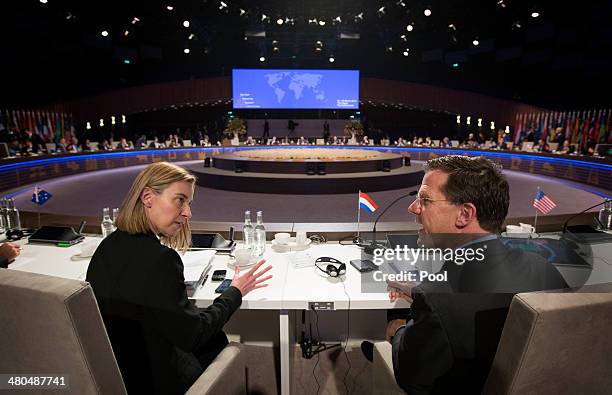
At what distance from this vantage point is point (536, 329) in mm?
819

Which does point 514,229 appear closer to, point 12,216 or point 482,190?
point 482,190

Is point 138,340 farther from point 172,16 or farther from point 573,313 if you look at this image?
point 172,16

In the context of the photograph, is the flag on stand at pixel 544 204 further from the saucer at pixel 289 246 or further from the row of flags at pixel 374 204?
the saucer at pixel 289 246

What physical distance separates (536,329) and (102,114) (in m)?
15.8

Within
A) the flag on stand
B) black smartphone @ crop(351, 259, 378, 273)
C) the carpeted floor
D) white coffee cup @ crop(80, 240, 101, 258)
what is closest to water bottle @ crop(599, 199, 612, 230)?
the flag on stand

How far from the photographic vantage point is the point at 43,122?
461 inches

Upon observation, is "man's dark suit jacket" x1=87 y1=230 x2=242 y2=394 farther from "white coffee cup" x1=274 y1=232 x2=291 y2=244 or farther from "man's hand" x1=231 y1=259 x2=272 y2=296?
"white coffee cup" x1=274 y1=232 x2=291 y2=244

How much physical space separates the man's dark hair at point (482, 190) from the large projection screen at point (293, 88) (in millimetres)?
14552

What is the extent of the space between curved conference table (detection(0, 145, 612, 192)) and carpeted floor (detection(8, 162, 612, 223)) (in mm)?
307

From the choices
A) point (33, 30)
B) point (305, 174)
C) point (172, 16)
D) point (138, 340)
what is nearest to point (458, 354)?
point (138, 340)

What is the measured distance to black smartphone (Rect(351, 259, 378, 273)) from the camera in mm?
1840

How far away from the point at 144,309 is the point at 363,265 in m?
1.14

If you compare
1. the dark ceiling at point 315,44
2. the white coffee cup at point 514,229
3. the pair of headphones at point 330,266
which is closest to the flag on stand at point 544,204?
the white coffee cup at point 514,229

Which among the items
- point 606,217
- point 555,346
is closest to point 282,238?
point 555,346
